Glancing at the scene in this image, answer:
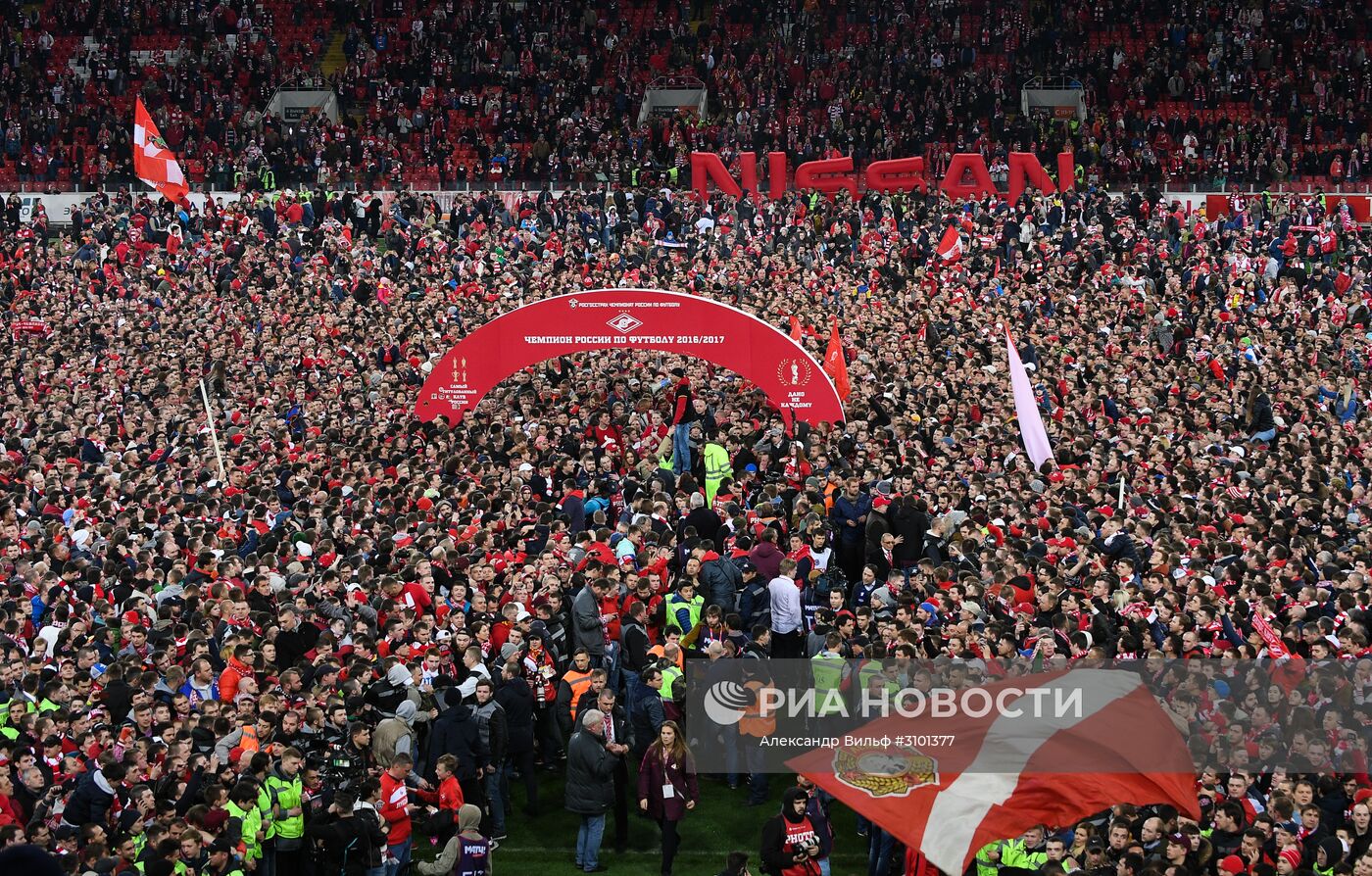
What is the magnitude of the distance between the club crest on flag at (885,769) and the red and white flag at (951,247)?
18321 millimetres

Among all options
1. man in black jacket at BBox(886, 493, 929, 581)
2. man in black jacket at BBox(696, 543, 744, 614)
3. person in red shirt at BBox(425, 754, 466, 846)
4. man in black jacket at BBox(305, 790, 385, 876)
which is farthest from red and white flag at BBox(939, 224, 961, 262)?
man in black jacket at BBox(305, 790, 385, 876)

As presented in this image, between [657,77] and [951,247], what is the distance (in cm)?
1561

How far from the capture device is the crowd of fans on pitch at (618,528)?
10070 mm

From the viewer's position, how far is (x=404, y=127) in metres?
38.7

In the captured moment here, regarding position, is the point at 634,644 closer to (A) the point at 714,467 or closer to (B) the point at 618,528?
(B) the point at 618,528

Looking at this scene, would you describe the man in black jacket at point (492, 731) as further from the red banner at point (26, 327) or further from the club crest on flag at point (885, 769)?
the red banner at point (26, 327)

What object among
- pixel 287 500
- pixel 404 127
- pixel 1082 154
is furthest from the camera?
pixel 404 127

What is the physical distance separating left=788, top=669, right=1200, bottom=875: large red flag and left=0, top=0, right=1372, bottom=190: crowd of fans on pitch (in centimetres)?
2510

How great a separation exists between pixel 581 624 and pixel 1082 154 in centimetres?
2495

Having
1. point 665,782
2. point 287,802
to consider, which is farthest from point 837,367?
point 287,802

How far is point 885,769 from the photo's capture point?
9.65 m

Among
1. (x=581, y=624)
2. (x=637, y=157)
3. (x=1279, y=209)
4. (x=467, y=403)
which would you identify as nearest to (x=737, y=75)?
(x=637, y=157)

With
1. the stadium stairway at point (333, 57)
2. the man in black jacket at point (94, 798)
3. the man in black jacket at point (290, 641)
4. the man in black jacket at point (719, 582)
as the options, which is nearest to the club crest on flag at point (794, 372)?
the man in black jacket at point (719, 582)

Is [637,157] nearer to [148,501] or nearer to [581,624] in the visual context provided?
[148,501]
